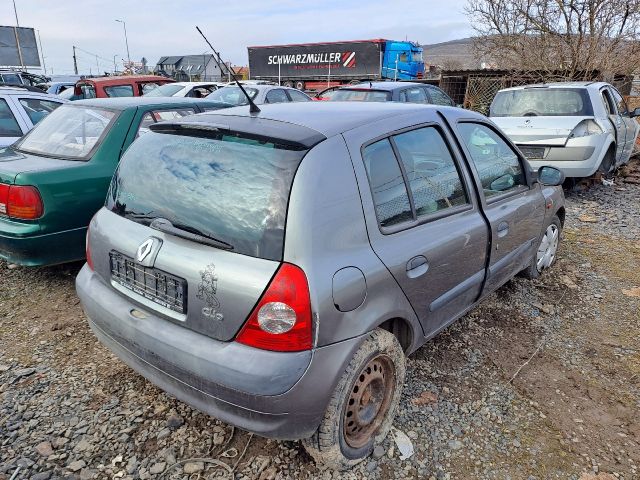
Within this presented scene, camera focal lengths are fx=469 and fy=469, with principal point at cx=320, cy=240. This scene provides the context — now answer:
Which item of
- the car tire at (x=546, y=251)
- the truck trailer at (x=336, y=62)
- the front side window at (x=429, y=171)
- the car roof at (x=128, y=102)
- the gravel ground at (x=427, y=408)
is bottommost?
the gravel ground at (x=427, y=408)

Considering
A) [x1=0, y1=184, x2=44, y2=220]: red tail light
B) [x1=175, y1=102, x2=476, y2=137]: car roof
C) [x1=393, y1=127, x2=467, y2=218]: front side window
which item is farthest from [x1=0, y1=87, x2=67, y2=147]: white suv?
[x1=393, y1=127, x2=467, y2=218]: front side window

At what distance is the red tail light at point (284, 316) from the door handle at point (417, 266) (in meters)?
0.68

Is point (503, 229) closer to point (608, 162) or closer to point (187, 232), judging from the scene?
point (187, 232)

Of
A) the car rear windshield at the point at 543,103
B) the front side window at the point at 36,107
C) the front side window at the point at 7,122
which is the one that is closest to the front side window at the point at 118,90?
the front side window at the point at 36,107

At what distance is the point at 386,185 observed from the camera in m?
2.31

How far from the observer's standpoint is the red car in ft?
38.3

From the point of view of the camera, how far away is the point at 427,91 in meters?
9.69

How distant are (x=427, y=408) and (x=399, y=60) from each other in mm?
25411

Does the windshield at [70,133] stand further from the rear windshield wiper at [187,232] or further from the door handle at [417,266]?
the door handle at [417,266]

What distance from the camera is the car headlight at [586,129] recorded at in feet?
22.6

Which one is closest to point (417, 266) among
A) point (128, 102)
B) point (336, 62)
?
point (128, 102)

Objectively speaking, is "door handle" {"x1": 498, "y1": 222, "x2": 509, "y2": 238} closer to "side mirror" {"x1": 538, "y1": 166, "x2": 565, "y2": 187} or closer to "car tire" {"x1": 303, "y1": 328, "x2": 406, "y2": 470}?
"side mirror" {"x1": 538, "y1": 166, "x2": 565, "y2": 187}

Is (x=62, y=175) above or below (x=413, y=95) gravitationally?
below

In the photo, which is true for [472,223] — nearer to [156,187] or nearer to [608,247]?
[156,187]
